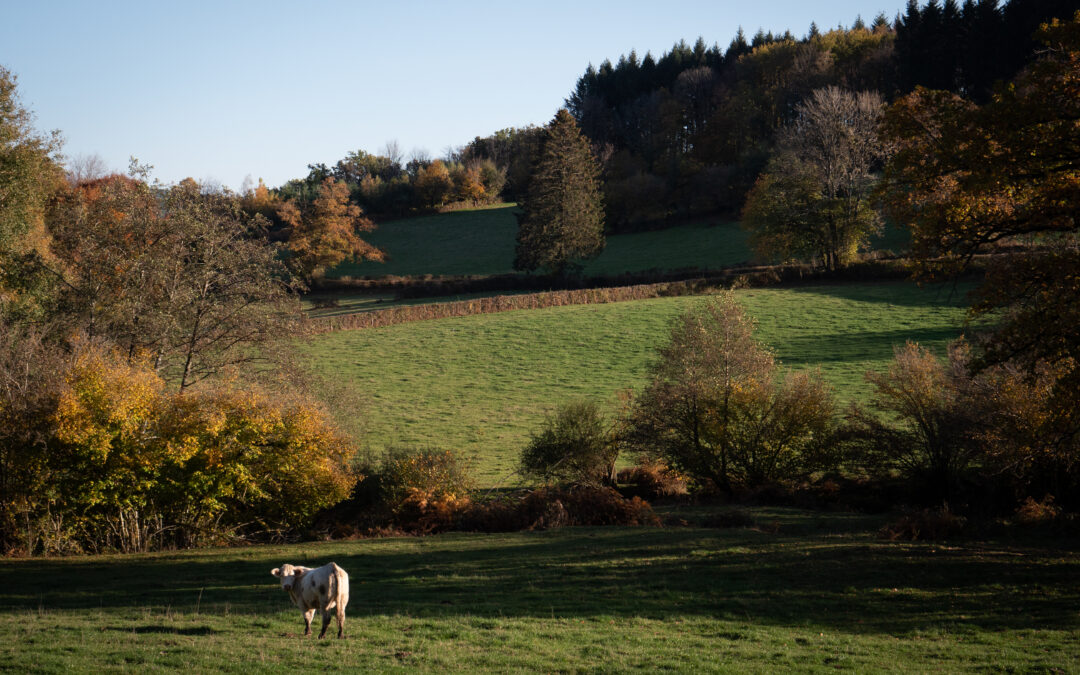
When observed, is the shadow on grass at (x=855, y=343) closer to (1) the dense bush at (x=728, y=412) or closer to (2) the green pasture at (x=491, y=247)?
(1) the dense bush at (x=728, y=412)

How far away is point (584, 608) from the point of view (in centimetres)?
1313

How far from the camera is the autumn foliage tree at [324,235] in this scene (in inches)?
3130

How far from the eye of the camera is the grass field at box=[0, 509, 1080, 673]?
32.1 ft

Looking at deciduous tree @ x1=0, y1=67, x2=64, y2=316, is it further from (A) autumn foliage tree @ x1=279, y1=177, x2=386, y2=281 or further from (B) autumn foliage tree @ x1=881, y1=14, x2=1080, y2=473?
(A) autumn foliage tree @ x1=279, y1=177, x2=386, y2=281

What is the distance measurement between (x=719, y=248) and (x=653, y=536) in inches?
2442

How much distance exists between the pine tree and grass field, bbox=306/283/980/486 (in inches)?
624

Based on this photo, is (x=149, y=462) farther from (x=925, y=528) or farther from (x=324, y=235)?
(x=324, y=235)

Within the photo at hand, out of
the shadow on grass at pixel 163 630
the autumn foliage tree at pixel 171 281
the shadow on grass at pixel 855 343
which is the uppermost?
the autumn foliage tree at pixel 171 281

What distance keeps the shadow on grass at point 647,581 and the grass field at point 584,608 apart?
5 cm

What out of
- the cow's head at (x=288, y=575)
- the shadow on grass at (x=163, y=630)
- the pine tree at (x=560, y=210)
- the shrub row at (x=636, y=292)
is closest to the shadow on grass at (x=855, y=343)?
the shrub row at (x=636, y=292)

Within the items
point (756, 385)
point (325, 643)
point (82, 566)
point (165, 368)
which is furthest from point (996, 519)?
point (165, 368)

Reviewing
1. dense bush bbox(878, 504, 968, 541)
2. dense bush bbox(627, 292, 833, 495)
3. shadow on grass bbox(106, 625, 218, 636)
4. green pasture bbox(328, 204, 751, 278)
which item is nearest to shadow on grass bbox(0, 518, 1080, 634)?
dense bush bbox(878, 504, 968, 541)

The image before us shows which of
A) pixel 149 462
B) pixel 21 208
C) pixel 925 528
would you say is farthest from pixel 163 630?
pixel 21 208

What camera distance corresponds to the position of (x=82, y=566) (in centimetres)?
1723
